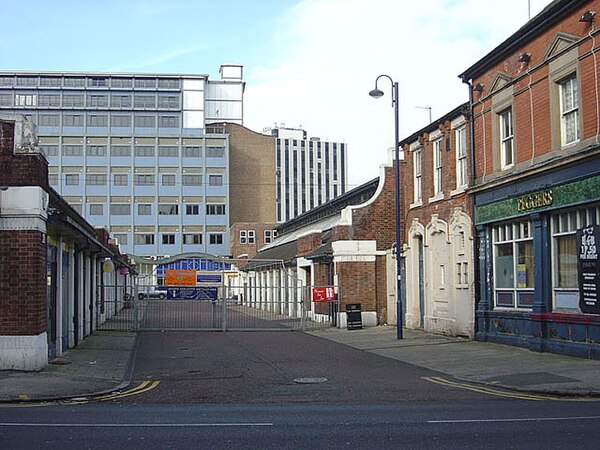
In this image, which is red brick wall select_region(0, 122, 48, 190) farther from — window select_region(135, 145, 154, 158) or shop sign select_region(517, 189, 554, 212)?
window select_region(135, 145, 154, 158)

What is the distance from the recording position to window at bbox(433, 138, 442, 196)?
28047mm

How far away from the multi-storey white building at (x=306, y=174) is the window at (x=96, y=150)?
62738 millimetres

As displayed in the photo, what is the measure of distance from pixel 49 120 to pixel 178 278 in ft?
244

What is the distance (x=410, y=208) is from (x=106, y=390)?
18.5 meters

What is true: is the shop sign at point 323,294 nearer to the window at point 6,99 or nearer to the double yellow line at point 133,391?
the double yellow line at point 133,391

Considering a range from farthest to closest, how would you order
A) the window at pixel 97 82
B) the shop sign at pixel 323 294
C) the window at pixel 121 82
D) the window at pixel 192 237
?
the window at pixel 121 82
the window at pixel 97 82
the window at pixel 192 237
the shop sign at pixel 323 294

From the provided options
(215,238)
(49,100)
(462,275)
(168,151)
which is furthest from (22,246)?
(49,100)

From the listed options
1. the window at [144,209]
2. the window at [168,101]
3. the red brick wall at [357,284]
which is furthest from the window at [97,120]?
the red brick wall at [357,284]

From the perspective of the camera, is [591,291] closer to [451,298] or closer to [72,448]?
[451,298]

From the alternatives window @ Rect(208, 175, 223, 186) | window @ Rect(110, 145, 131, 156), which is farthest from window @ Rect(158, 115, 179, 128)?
window @ Rect(208, 175, 223, 186)

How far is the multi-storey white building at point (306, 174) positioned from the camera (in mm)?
160000

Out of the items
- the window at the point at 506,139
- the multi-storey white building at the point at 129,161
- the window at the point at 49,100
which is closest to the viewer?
the window at the point at 506,139

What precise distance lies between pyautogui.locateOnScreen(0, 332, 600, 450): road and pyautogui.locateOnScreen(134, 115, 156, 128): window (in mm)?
86312

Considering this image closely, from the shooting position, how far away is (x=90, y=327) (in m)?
29.5
